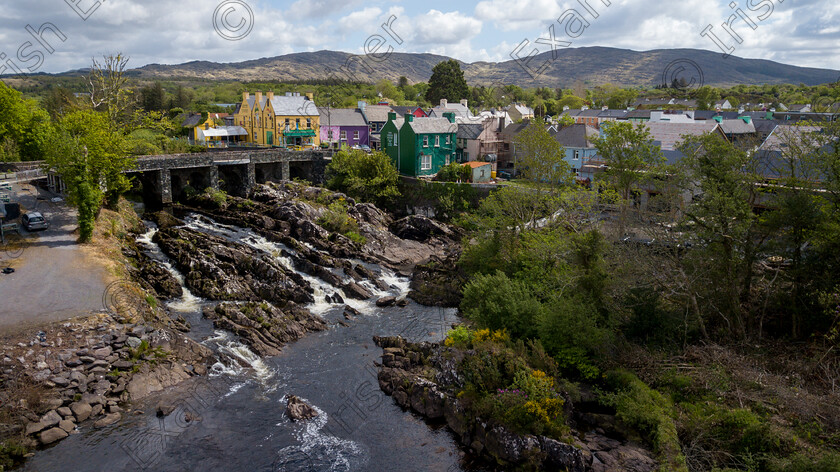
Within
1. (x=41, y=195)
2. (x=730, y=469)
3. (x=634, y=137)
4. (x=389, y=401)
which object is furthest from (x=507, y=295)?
(x=41, y=195)

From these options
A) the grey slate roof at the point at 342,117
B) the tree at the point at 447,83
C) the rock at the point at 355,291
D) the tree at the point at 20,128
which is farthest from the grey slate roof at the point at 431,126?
Answer: the tree at the point at 447,83

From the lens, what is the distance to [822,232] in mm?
21562

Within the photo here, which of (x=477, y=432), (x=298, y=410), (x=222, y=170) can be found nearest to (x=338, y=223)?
(x=222, y=170)

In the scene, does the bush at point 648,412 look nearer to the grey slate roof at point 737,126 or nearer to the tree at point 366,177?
the tree at point 366,177

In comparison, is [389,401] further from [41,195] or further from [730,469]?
[41,195]

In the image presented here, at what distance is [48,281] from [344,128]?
54073mm

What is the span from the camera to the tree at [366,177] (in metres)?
54.6

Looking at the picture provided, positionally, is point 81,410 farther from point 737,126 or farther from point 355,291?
point 737,126

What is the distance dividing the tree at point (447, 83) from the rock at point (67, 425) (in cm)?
9753

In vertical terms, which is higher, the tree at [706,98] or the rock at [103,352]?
the tree at [706,98]

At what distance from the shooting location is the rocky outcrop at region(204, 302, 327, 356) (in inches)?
1080

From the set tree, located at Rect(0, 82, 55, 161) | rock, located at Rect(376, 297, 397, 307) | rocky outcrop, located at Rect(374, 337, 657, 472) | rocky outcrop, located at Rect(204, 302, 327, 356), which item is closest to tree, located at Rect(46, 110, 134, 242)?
rocky outcrop, located at Rect(204, 302, 327, 356)

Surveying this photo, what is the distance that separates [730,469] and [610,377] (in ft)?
21.5

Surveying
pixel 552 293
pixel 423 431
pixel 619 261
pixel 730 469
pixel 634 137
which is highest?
pixel 634 137
